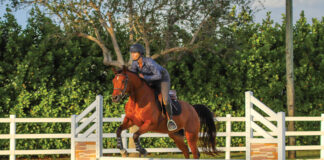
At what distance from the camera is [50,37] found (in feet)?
42.7

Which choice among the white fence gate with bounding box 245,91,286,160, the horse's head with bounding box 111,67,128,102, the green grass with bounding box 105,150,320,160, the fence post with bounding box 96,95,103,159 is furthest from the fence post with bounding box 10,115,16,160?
the white fence gate with bounding box 245,91,286,160

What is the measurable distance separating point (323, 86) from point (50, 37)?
8634 mm

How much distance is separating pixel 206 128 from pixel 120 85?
3.28 meters

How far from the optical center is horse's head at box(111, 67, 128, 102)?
6.65 metres

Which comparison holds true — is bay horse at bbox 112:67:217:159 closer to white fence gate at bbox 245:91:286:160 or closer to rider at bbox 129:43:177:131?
rider at bbox 129:43:177:131

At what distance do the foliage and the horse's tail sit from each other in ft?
13.7

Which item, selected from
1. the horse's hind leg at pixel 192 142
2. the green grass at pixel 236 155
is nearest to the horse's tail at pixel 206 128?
the horse's hind leg at pixel 192 142

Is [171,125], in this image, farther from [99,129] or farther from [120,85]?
[120,85]

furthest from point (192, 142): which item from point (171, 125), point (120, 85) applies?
point (120, 85)

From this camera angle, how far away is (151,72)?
24.8ft

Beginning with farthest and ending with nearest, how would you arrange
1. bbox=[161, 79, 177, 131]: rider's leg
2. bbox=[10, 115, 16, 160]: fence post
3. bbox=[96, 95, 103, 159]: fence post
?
bbox=[10, 115, 16, 160]: fence post < bbox=[161, 79, 177, 131]: rider's leg < bbox=[96, 95, 103, 159]: fence post

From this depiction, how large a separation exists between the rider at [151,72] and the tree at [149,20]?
5436 mm

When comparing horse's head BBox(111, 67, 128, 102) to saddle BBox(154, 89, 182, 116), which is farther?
saddle BBox(154, 89, 182, 116)

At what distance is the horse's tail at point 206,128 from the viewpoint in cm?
941
